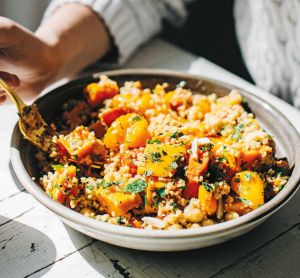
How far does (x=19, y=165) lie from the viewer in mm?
788

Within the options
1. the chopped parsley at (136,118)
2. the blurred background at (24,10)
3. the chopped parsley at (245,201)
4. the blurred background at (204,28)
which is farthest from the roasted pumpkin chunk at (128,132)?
the blurred background at (24,10)

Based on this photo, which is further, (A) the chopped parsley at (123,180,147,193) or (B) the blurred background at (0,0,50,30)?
(B) the blurred background at (0,0,50,30)

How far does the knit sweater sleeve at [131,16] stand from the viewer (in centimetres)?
132

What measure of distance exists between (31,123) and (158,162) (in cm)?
28

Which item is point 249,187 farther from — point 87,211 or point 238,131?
point 87,211

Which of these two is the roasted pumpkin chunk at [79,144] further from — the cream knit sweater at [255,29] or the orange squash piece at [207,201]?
the cream knit sweater at [255,29]

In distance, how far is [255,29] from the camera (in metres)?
1.32

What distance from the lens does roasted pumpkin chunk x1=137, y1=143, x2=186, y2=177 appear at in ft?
2.56

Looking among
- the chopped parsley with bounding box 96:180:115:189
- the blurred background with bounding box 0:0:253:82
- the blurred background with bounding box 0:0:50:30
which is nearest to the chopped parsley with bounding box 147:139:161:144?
the chopped parsley with bounding box 96:180:115:189

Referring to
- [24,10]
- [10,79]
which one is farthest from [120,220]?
[24,10]

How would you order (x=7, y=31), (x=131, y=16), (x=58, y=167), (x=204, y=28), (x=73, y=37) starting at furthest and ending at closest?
(x=204, y=28)
(x=131, y=16)
(x=73, y=37)
(x=7, y=31)
(x=58, y=167)

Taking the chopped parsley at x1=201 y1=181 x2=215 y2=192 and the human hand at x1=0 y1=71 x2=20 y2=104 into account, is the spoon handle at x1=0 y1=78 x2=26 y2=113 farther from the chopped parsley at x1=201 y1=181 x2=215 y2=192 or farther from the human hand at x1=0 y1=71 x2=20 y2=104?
the chopped parsley at x1=201 y1=181 x2=215 y2=192

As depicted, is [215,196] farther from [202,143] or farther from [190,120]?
[190,120]

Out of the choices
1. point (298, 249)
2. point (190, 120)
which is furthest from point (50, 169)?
point (298, 249)
